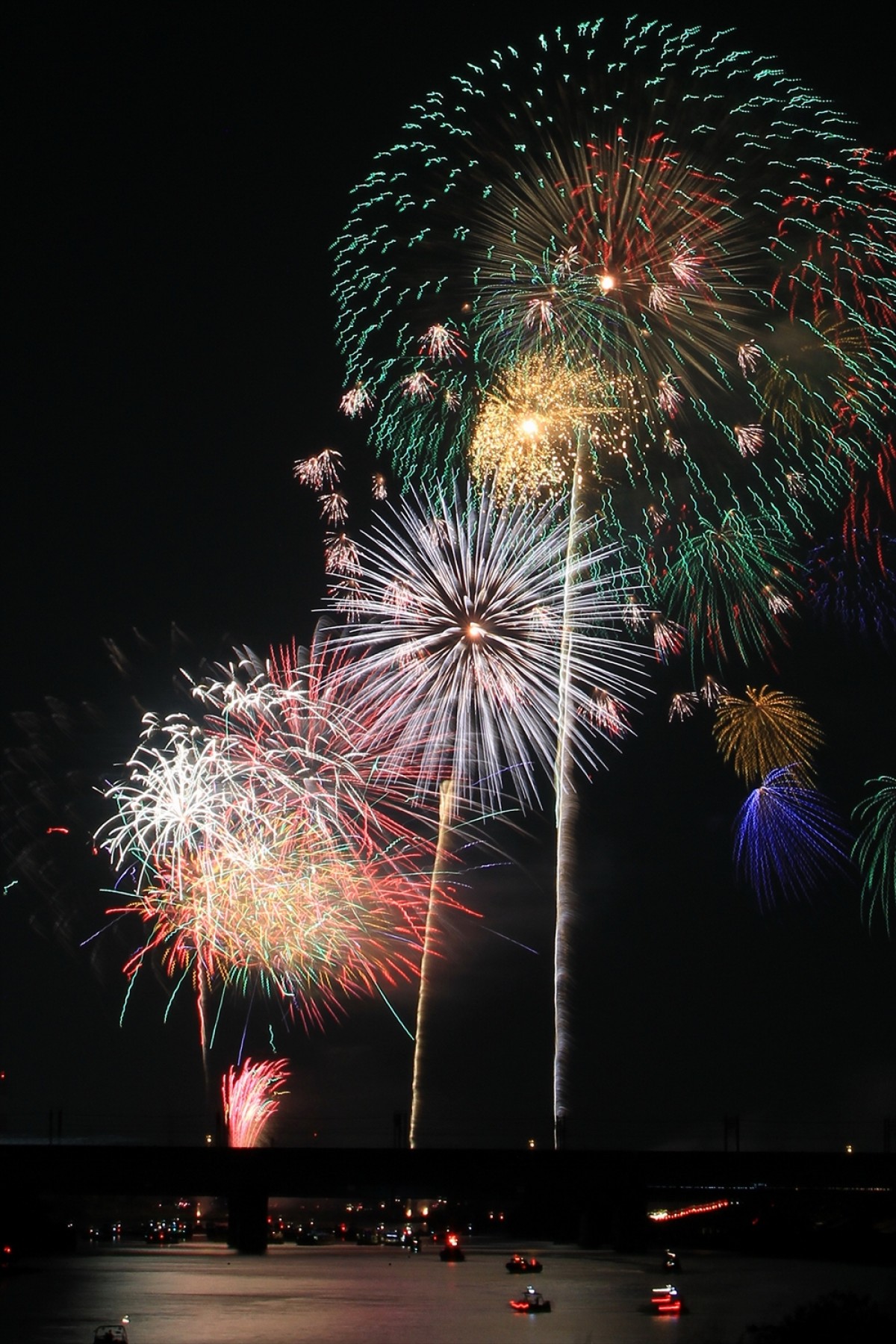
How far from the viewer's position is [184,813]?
48.1 metres

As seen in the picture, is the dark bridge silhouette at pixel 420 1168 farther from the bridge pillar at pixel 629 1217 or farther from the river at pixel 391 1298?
the bridge pillar at pixel 629 1217

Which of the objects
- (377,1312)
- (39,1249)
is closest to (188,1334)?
(377,1312)

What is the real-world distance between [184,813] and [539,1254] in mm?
109449

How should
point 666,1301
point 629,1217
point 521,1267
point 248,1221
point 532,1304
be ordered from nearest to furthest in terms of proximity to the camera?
point 532,1304 → point 666,1301 → point 521,1267 → point 629,1217 → point 248,1221

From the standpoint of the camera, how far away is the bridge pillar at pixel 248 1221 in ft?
361

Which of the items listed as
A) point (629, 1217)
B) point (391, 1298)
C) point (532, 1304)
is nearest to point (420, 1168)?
point (391, 1298)

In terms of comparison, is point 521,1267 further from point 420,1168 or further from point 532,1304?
point 532,1304

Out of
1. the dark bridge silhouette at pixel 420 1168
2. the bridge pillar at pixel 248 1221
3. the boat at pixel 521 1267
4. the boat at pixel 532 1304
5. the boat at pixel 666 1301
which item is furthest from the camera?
the bridge pillar at pixel 248 1221

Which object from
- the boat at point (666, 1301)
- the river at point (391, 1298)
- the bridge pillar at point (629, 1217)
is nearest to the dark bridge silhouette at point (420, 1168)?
the river at point (391, 1298)

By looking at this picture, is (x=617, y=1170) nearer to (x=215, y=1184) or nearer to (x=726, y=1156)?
(x=726, y=1156)

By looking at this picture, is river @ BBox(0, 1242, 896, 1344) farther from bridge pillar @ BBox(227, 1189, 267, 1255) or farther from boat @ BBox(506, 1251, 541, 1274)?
bridge pillar @ BBox(227, 1189, 267, 1255)

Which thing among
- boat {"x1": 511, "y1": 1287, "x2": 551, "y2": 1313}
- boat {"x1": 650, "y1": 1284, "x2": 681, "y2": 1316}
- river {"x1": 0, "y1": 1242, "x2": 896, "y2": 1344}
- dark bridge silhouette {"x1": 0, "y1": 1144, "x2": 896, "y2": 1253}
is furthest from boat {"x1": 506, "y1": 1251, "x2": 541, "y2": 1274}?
boat {"x1": 511, "y1": 1287, "x2": 551, "y2": 1313}

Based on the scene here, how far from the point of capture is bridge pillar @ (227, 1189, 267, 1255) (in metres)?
110

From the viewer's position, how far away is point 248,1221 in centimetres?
12050
